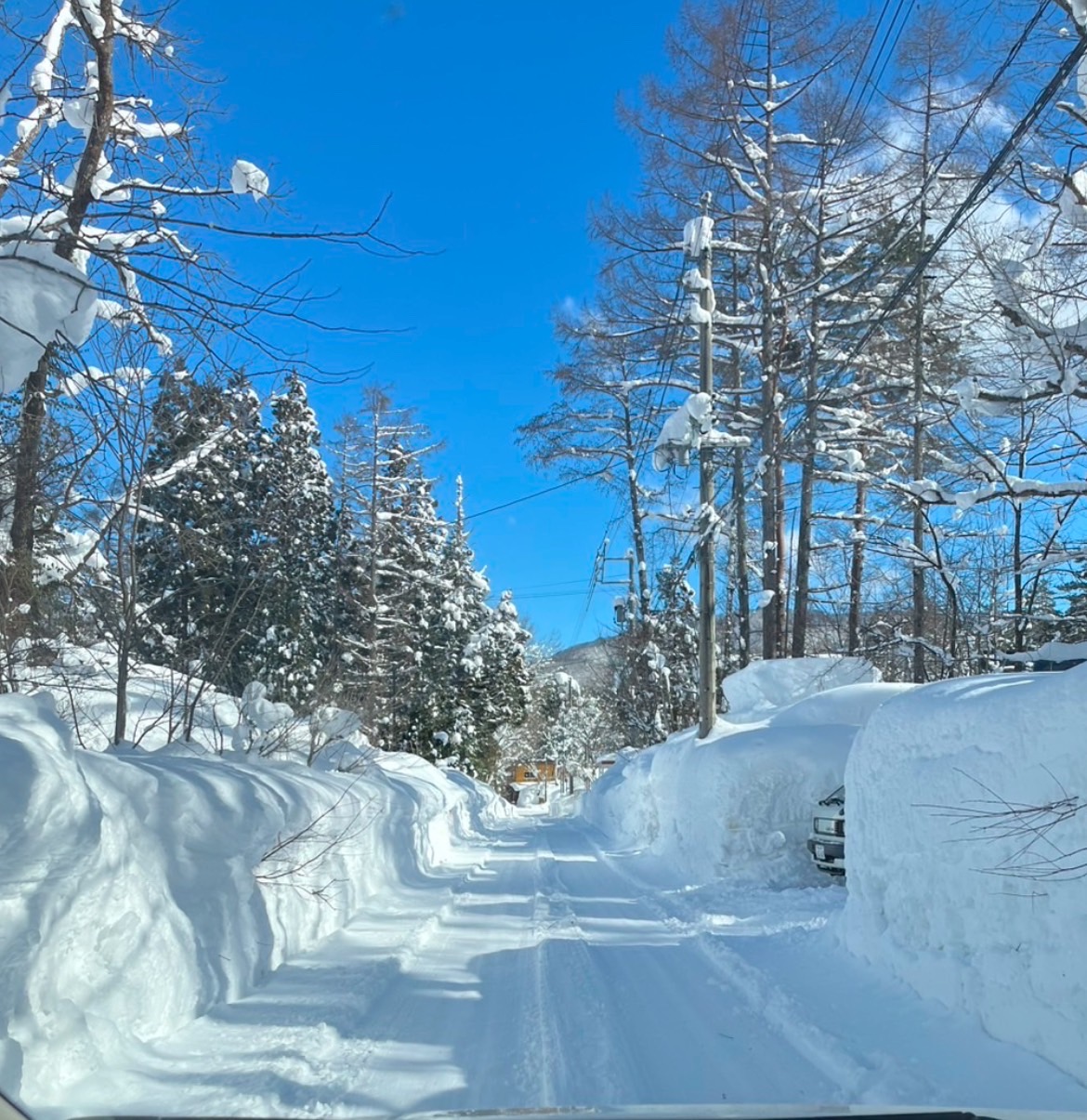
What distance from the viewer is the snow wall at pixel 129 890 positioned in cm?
418

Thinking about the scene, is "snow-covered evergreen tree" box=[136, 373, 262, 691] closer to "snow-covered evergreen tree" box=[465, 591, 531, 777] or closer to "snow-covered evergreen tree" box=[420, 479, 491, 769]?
"snow-covered evergreen tree" box=[420, 479, 491, 769]

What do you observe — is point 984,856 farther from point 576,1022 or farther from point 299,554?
point 299,554

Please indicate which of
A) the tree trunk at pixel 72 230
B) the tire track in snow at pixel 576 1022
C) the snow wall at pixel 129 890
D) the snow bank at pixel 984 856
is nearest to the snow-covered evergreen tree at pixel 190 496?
the tree trunk at pixel 72 230

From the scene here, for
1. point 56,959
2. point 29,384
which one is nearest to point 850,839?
point 56,959

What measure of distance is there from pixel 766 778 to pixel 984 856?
7.45 m

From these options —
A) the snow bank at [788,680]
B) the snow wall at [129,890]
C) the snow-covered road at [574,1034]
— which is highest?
the snow bank at [788,680]

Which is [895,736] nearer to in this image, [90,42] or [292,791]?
[292,791]

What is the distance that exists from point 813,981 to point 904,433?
14.1 meters

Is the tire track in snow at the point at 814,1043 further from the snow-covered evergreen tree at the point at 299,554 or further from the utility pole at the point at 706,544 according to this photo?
the snow-covered evergreen tree at the point at 299,554

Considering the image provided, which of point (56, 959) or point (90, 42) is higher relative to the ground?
point (90, 42)

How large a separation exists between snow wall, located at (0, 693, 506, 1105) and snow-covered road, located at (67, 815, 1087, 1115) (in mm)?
233

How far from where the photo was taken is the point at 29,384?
6137 mm

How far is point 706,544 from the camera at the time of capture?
49.5 ft

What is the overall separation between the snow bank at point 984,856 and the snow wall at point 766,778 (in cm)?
525
